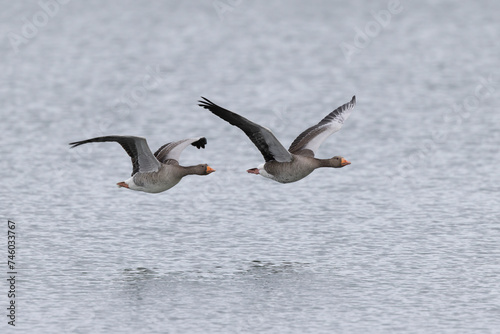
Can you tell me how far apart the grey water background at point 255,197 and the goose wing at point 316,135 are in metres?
2.45

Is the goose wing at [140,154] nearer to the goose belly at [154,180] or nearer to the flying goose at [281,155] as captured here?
the goose belly at [154,180]

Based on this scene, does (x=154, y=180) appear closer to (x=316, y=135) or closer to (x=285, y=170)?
(x=285, y=170)

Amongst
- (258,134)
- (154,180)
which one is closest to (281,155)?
(258,134)

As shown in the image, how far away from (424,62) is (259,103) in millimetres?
18527

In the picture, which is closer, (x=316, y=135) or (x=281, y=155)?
(x=281, y=155)

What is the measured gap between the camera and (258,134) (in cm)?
2767

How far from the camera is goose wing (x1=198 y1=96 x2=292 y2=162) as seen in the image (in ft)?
86.4

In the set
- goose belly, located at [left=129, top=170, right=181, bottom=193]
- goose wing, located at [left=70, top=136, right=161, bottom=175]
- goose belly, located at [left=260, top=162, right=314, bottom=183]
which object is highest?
goose wing, located at [left=70, top=136, right=161, bottom=175]

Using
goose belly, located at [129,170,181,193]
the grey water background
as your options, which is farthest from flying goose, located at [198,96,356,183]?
the grey water background

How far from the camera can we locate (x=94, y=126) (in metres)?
50.8

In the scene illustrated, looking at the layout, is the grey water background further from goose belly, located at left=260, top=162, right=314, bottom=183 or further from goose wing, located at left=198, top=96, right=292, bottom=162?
goose wing, located at left=198, top=96, right=292, bottom=162

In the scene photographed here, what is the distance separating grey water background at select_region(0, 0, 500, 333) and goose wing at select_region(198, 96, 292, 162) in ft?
8.61

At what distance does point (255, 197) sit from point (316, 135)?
6198 millimetres

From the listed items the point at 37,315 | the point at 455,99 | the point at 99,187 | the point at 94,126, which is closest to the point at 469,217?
the point at 99,187
